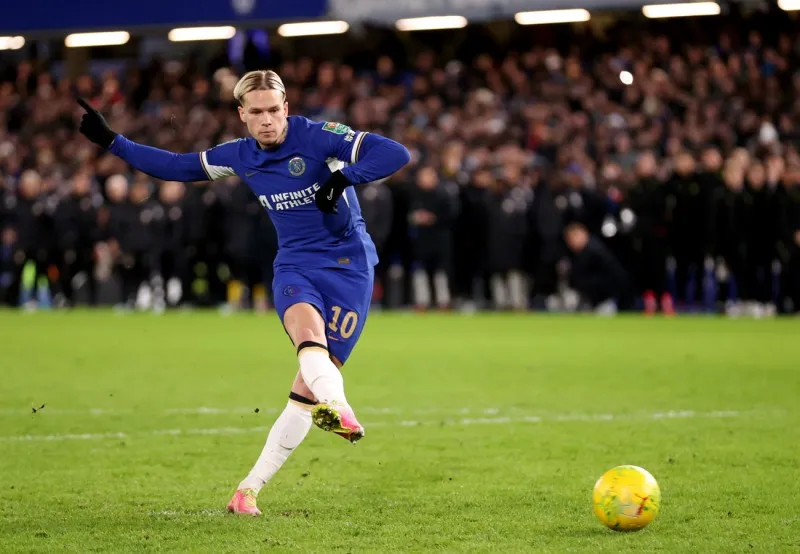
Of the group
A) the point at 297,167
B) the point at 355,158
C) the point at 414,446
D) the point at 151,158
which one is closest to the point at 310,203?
the point at 297,167

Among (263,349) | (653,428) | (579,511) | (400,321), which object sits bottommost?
(400,321)

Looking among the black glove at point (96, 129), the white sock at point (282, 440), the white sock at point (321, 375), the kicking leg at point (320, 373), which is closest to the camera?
the kicking leg at point (320, 373)

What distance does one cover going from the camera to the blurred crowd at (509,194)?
20.1 metres

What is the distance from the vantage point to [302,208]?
611 cm

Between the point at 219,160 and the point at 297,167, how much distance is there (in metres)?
0.42

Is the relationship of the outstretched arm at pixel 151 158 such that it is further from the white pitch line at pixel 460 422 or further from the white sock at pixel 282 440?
the white pitch line at pixel 460 422

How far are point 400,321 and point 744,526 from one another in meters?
13.5

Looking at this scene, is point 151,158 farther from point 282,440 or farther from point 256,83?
point 282,440

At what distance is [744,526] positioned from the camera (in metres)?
5.47

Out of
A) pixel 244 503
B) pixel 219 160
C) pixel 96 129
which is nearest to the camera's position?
pixel 244 503

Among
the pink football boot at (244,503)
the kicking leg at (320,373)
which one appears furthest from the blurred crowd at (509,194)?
the pink football boot at (244,503)

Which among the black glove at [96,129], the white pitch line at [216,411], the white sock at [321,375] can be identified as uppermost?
the black glove at [96,129]

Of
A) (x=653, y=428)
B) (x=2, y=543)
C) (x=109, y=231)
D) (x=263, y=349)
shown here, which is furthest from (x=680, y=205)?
(x=2, y=543)

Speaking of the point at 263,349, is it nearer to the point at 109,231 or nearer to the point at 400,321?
the point at 400,321
